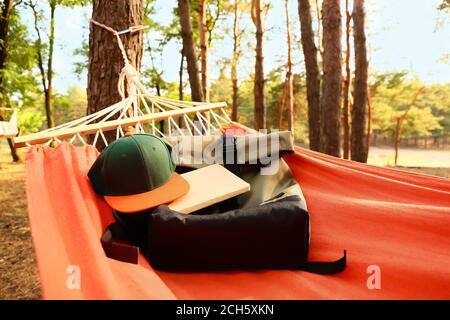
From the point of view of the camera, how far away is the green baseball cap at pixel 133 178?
96 cm

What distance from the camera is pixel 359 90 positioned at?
196 inches

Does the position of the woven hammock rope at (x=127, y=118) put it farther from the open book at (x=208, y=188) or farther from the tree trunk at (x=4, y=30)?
the tree trunk at (x=4, y=30)

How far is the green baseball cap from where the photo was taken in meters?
0.96

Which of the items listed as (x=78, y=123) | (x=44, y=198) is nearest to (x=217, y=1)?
(x=78, y=123)

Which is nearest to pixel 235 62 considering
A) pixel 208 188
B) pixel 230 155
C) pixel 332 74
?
pixel 332 74

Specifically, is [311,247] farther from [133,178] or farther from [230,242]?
[133,178]

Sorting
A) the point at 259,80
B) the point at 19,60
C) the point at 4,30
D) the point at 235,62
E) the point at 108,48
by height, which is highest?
the point at 235,62

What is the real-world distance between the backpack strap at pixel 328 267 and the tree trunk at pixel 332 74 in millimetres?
→ 2597

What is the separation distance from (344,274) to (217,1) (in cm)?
887

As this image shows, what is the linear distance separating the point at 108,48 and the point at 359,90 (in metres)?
4.21

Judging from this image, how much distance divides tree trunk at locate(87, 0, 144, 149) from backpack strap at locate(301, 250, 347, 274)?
1.33m

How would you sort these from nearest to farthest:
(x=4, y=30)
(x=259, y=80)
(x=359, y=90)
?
1. (x=359, y=90)
2. (x=4, y=30)
3. (x=259, y=80)

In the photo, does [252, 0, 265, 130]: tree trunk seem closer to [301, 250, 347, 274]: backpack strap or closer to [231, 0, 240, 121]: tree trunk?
[231, 0, 240, 121]: tree trunk

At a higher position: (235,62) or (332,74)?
(235,62)
